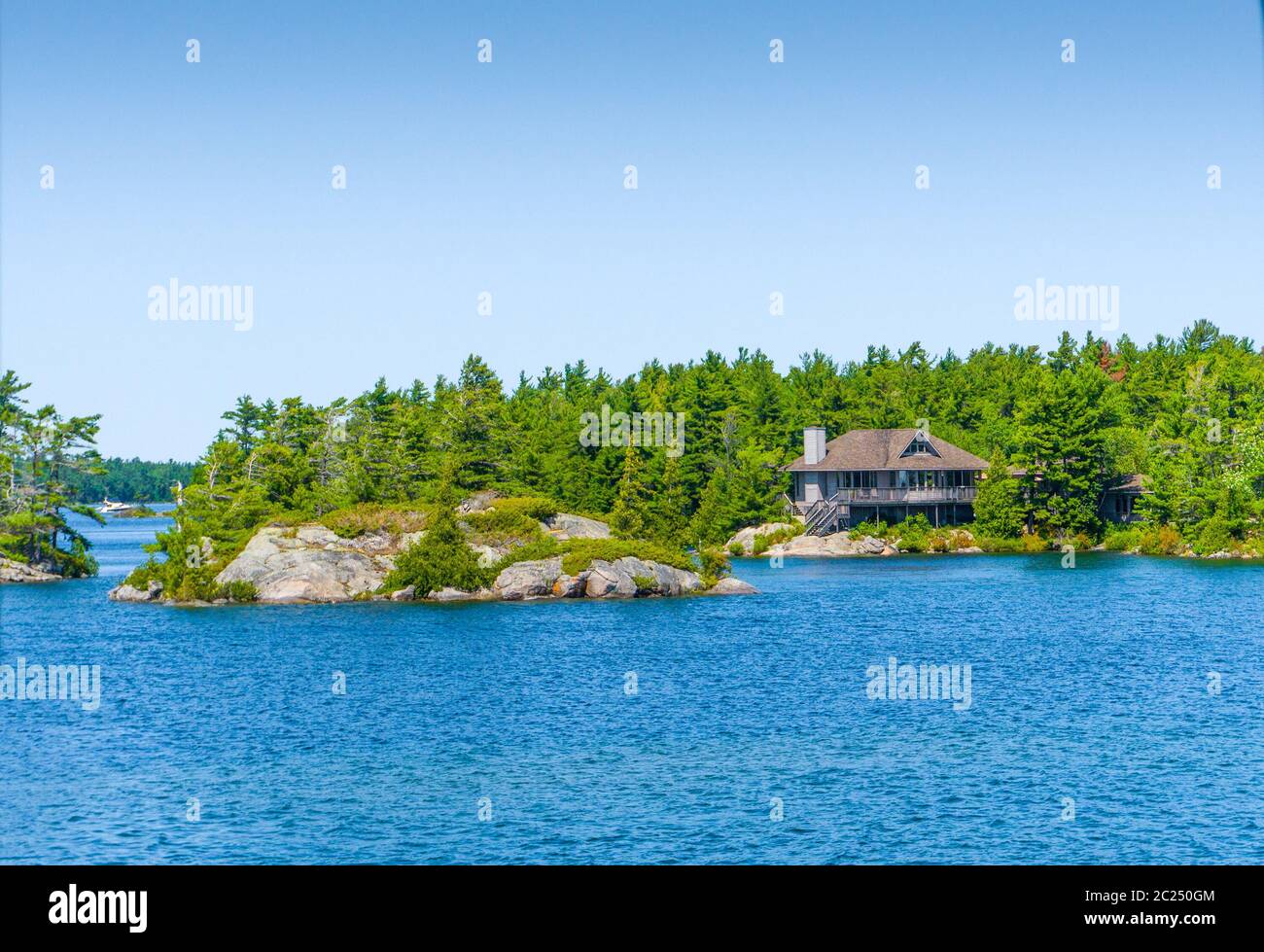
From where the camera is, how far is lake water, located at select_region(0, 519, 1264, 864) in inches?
1078

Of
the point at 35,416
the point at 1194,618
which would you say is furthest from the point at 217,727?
the point at 35,416

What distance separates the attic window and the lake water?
40.6 meters

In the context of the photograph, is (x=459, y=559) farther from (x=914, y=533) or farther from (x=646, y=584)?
(x=914, y=533)

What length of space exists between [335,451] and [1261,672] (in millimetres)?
57213

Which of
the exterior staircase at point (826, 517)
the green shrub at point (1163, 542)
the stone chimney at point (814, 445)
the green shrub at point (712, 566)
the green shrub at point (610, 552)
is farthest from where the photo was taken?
the stone chimney at point (814, 445)

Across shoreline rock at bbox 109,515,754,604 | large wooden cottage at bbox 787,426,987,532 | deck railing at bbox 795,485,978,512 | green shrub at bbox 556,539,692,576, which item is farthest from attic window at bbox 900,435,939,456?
green shrub at bbox 556,539,692,576

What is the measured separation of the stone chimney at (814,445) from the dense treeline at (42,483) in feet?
180

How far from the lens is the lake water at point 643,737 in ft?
89.8

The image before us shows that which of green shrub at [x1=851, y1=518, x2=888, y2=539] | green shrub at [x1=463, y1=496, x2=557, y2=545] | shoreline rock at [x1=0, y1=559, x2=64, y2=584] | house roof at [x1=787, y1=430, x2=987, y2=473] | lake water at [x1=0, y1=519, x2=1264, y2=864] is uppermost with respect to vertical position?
house roof at [x1=787, y1=430, x2=987, y2=473]

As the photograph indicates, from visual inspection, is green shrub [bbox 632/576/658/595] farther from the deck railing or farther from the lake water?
the deck railing

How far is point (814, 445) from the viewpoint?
358 ft

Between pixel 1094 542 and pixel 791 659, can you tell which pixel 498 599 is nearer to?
pixel 791 659

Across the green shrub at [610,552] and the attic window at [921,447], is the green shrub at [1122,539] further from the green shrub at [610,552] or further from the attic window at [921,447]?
the green shrub at [610,552]

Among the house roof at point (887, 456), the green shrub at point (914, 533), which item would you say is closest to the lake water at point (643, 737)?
the green shrub at point (914, 533)
